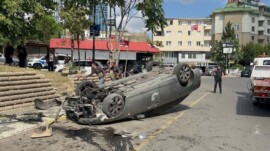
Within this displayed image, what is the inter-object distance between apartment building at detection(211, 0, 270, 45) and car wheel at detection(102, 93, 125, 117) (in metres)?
97.5

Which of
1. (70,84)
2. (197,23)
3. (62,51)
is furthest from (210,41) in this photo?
(70,84)

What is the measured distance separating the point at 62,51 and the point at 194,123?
3589cm

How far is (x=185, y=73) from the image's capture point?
45.1 feet

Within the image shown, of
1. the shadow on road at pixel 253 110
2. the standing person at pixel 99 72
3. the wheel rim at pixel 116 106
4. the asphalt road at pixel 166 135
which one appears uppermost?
the standing person at pixel 99 72

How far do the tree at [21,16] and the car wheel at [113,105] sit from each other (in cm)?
330

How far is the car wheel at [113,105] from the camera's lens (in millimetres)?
11312

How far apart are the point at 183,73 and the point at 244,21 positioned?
3840 inches

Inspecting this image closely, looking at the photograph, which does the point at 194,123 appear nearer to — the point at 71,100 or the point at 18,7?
the point at 71,100

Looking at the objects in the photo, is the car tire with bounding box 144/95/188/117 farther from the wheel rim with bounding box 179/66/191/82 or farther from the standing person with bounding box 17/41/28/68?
the standing person with bounding box 17/41/28/68

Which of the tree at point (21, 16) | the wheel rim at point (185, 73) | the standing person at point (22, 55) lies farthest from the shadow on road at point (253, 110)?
the standing person at point (22, 55)

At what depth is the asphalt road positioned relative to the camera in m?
8.88

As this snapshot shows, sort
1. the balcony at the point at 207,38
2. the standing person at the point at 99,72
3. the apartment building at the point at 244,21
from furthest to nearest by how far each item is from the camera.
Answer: the balcony at the point at 207,38, the apartment building at the point at 244,21, the standing person at the point at 99,72

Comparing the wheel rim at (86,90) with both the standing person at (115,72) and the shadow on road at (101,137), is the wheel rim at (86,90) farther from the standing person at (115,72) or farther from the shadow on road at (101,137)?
the standing person at (115,72)

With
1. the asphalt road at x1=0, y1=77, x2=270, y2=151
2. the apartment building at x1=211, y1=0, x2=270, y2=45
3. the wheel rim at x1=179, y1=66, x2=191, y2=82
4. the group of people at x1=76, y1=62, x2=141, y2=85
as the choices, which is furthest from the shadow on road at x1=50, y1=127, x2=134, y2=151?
the apartment building at x1=211, y1=0, x2=270, y2=45
